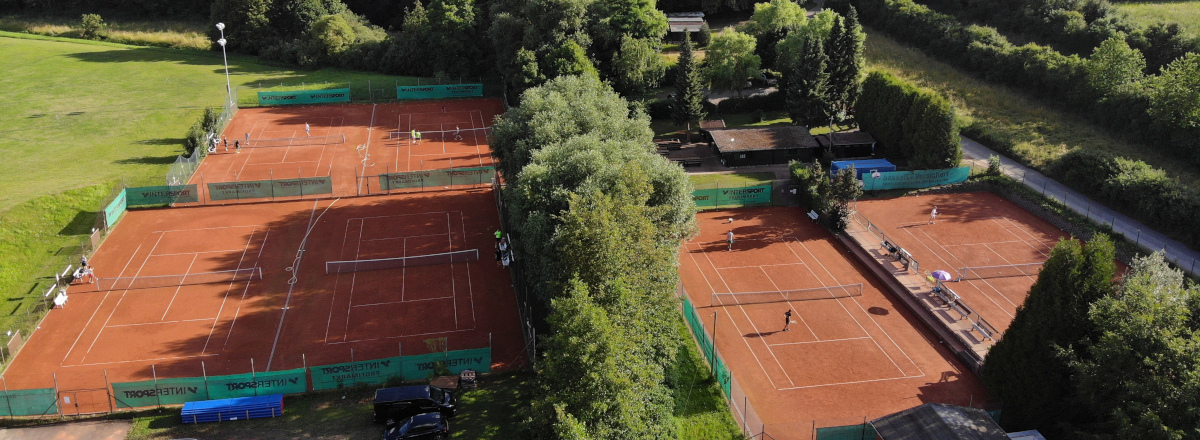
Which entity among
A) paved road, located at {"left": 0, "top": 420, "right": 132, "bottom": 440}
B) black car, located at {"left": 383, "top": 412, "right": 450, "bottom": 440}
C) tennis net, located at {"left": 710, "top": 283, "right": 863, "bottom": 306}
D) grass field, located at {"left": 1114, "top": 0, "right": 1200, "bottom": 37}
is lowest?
paved road, located at {"left": 0, "top": 420, "right": 132, "bottom": 440}

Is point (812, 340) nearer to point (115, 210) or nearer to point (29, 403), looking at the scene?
point (29, 403)

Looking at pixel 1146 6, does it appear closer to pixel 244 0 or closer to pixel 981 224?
pixel 981 224

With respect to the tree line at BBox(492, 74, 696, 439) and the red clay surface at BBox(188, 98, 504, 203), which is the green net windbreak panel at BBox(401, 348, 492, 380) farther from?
A: the red clay surface at BBox(188, 98, 504, 203)

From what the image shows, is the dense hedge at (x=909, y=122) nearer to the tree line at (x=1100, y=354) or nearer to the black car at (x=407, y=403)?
the tree line at (x=1100, y=354)

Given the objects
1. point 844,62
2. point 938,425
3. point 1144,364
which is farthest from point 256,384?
point 844,62

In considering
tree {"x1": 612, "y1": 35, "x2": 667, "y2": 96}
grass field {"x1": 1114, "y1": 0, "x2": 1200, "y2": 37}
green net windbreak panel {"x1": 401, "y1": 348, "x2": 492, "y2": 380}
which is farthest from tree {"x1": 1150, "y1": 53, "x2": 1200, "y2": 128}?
green net windbreak panel {"x1": 401, "y1": 348, "x2": 492, "y2": 380}

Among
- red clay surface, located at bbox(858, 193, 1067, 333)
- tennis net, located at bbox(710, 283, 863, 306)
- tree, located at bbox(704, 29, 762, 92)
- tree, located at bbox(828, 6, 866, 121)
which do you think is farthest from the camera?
tree, located at bbox(704, 29, 762, 92)

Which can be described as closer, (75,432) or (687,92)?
(75,432)
